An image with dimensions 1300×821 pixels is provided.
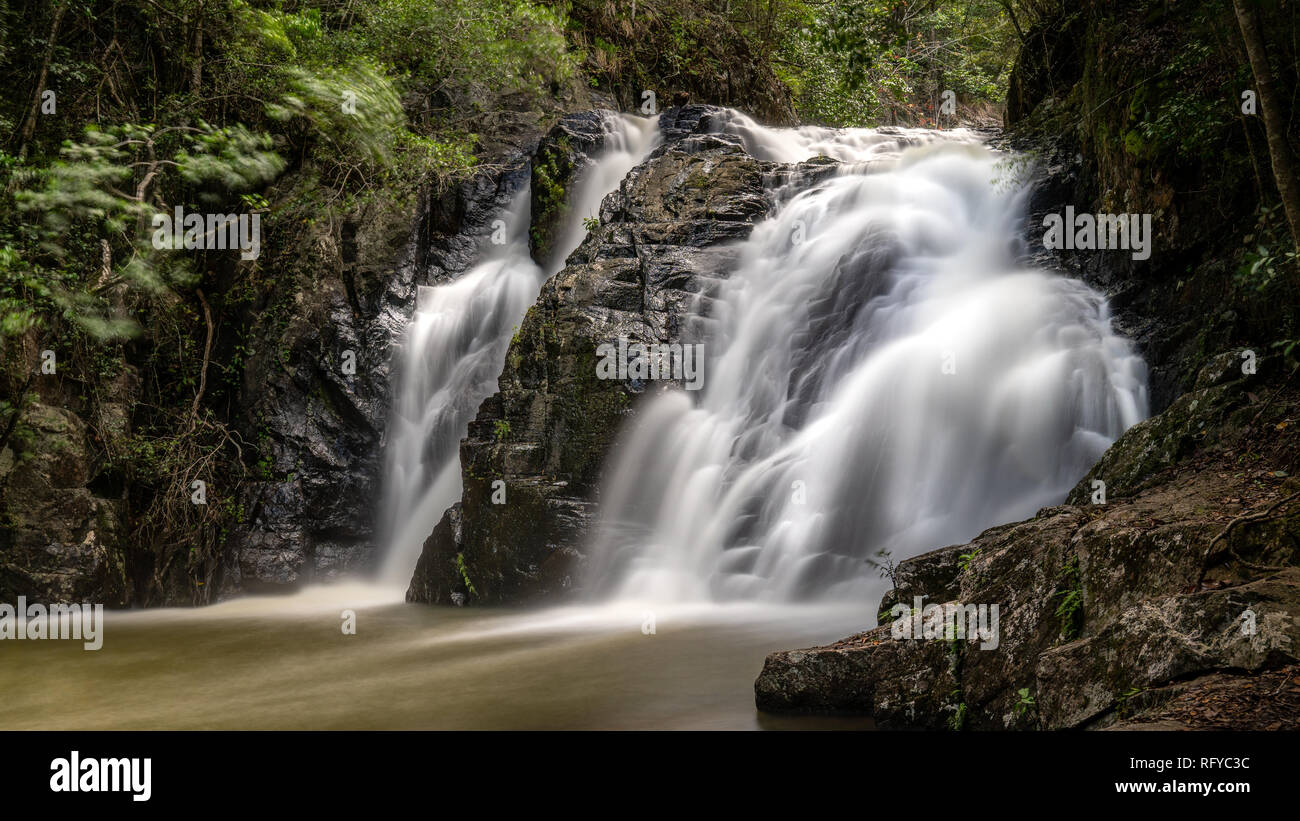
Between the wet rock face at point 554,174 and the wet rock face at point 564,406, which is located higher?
the wet rock face at point 554,174

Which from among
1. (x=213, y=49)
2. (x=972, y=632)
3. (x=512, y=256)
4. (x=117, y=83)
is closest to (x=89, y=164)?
(x=117, y=83)

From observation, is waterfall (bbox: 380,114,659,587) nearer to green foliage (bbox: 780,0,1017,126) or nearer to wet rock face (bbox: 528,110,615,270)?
wet rock face (bbox: 528,110,615,270)

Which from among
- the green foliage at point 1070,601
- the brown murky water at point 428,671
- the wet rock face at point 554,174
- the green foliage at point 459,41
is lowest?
the brown murky water at point 428,671

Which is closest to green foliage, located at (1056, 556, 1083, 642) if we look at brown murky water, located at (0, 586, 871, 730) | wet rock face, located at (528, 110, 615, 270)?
brown murky water, located at (0, 586, 871, 730)

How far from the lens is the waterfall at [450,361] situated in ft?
38.0

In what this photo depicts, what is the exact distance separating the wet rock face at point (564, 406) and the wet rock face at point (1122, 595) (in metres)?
4.57

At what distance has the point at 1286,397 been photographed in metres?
5.02

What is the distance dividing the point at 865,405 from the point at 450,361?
6.67m

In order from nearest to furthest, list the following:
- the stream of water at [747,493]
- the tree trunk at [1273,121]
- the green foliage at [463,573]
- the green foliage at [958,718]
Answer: the green foliage at [958,718], the tree trunk at [1273,121], the stream of water at [747,493], the green foliage at [463,573]

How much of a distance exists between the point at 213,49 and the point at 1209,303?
13.8 metres

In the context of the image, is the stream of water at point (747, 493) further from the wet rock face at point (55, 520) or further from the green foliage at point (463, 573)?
the wet rock face at point (55, 520)

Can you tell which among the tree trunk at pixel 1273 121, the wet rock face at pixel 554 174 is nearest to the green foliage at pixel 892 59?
the tree trunk at pixel 1273 121

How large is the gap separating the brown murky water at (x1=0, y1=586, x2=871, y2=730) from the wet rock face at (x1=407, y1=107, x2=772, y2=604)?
68 cm

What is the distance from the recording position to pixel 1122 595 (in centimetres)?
368
